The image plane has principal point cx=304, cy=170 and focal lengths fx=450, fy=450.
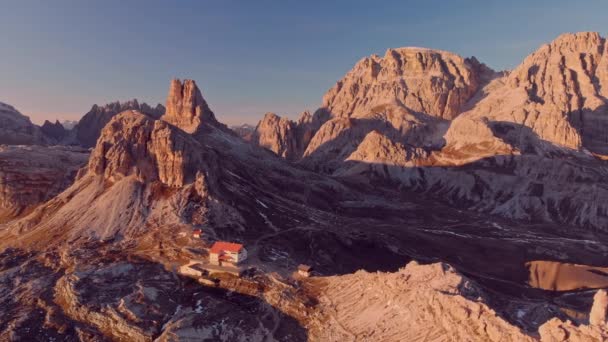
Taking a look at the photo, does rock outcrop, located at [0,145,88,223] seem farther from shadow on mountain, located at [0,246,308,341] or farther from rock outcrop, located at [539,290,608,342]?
rock outcrop, located at [539,290,608,342]

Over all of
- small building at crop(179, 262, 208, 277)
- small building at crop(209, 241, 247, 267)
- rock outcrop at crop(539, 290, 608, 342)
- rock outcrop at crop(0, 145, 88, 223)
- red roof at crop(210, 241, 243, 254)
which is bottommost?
small building at crop(179, 262, 208, 277)

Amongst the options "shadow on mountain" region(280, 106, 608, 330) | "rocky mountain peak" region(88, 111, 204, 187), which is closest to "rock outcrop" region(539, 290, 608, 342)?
"shadow on mountain" region(280, 106, 608, 330)

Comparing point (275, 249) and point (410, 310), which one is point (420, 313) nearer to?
point (410, 310)

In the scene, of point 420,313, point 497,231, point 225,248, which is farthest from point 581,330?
point 497,231

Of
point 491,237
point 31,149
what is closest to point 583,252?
point 491,237

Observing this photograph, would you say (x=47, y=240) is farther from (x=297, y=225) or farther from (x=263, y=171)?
(x=263, y=171)

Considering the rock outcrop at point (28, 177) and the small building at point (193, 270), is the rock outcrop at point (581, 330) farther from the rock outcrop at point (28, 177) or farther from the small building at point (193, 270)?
the rock outcrop at point (28, 177)

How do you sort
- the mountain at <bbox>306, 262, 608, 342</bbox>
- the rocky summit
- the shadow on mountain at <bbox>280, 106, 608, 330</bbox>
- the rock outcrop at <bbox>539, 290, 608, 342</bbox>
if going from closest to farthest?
the rock outcrop at <bbox>539, 290, 608, 342</bbox> < the mountain at <bbox>306, 262, 608, 342</bbox> < the rocky summit < the shadow on mountain at <bbox>280, 106, 608, 330</bbox>
